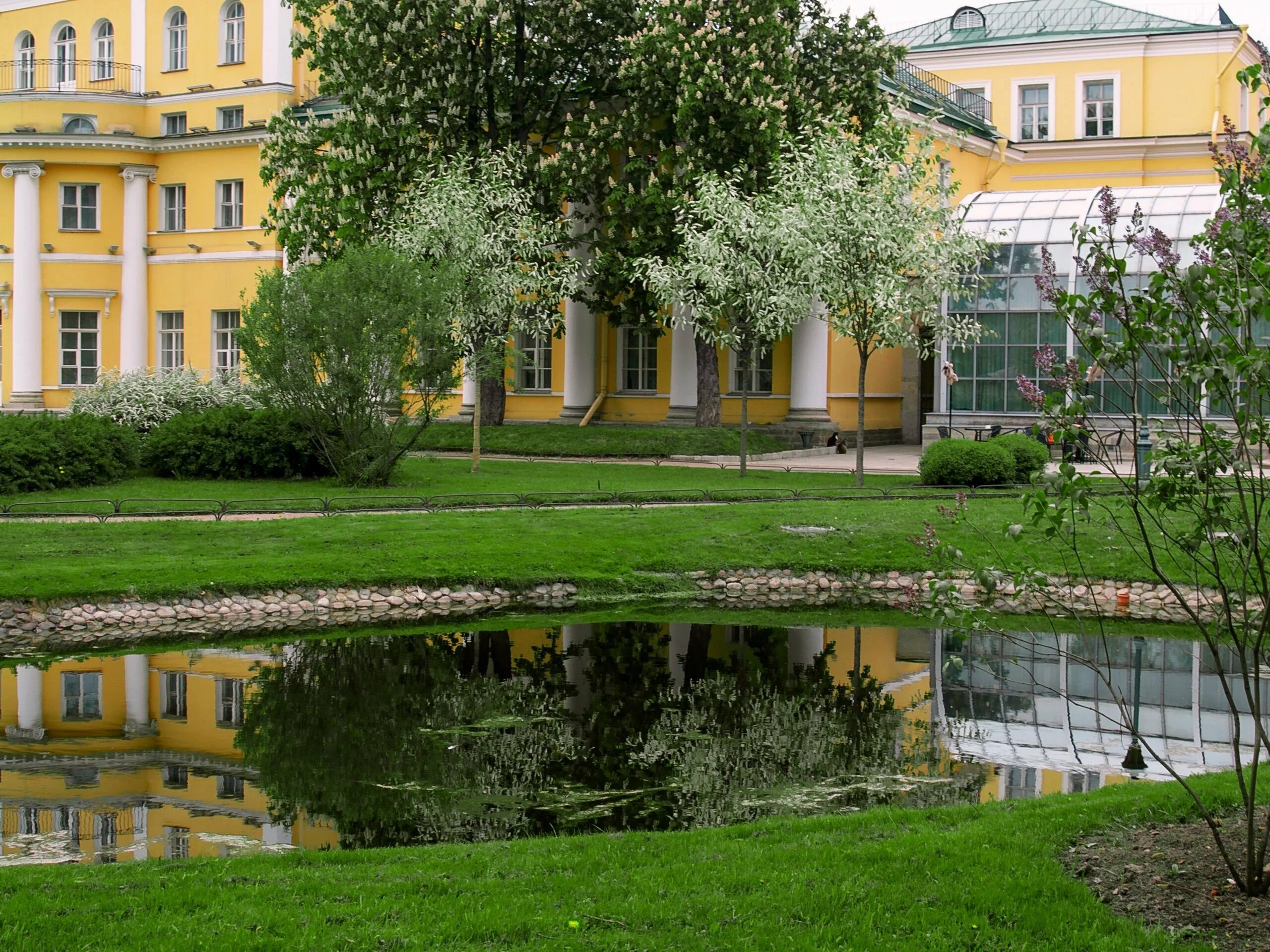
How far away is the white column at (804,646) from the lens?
1376cm

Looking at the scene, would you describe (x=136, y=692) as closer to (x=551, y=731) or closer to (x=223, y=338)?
(x=551, y=731)

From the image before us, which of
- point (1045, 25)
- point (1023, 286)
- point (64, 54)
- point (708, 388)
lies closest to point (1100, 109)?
point (1045, 25)

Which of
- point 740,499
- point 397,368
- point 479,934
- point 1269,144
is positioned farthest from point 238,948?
point 397,368

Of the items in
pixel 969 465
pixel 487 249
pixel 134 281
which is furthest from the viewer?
pixel 134 281

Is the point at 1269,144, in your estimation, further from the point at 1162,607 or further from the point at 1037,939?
the point at 1162,607

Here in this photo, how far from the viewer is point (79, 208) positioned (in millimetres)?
41312

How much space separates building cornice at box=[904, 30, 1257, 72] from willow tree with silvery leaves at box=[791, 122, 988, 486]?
19.6 metres

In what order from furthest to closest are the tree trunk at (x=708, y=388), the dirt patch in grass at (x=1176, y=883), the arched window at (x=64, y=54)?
the arched window at (x=64, y=54) < the tree trunk at (x=708, y=388) < the dirt patch in grass at (x=1176, y=883)

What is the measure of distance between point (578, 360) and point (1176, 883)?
29.9 metres

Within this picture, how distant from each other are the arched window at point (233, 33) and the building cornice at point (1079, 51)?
20.0 metres

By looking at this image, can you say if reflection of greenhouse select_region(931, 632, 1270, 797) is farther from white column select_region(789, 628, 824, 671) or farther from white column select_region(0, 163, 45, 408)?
white column select_region(0, 163, 45, 408)

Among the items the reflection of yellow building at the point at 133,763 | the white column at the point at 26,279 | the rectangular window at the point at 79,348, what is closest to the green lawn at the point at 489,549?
the reflection of yellow building at the point at 133,763

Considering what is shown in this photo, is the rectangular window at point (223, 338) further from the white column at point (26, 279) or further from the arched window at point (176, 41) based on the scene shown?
the arched window at point (176, 41)

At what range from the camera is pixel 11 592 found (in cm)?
1420
